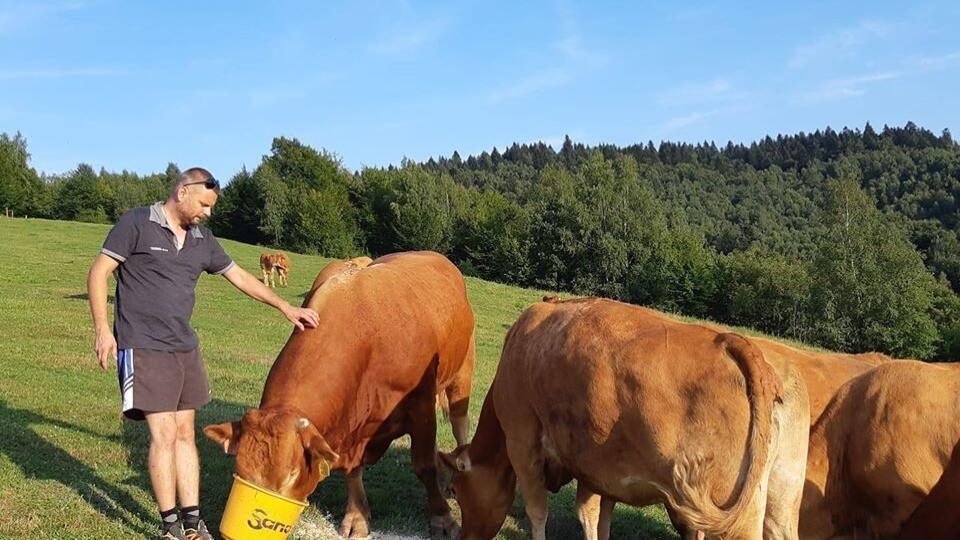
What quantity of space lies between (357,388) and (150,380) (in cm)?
157

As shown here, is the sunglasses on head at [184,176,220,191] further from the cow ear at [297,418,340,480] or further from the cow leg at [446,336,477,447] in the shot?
the cow leg at [446,336,477,447]

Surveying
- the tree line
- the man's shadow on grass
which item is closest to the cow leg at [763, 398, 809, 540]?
the man's shadow on grass

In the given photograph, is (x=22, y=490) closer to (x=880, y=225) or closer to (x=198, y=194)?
(x=198, y=194)

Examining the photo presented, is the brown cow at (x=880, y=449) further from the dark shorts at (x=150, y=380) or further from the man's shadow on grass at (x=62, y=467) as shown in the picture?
the man's shadow on grass at (x=62, y=467)

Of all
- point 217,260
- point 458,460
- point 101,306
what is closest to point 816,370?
point 458,460

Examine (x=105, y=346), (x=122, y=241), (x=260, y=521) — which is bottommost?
(x=260, y=521)

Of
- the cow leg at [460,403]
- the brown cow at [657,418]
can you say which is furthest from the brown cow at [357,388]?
the brown cow at [657,418]

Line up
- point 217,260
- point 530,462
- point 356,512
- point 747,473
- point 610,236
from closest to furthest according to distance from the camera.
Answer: point 747,473 < point 530,462 < point 217,260 < point 356,512 < point 610,236

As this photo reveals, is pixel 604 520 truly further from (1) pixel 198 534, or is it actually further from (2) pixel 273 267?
(2) pixel 273 267

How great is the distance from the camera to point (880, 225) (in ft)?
157

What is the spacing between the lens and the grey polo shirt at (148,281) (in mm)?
5285

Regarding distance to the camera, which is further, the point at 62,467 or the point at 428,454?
the point at 62,467

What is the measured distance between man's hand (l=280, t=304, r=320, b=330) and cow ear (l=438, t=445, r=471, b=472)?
148 cm

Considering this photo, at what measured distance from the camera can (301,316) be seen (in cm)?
604
